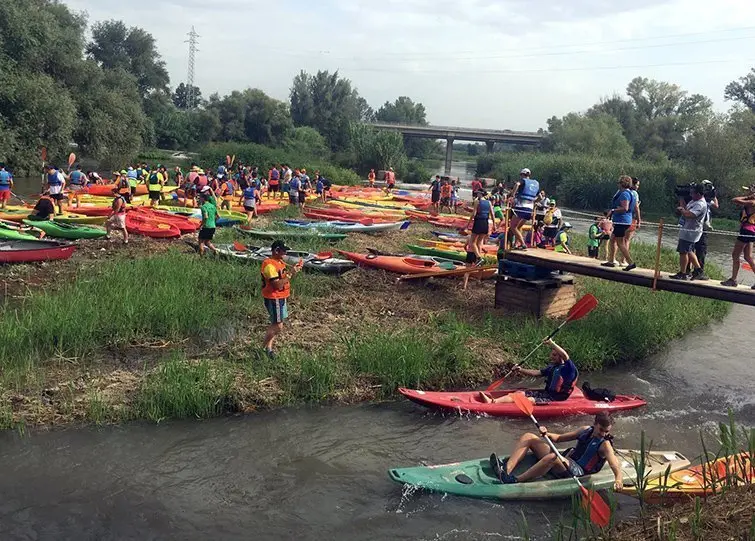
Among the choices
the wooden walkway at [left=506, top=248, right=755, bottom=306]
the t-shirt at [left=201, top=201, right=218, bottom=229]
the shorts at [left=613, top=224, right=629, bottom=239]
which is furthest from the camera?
the t-shirt at [left=201, top=201, right=218, bottom=229]

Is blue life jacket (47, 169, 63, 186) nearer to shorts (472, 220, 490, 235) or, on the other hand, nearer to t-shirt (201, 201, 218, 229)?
t-shirt (201, 201, 218, 229)

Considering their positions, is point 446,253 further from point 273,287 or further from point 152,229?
point 273,287

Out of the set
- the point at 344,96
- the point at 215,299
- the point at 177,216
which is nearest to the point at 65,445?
the point at 215,299

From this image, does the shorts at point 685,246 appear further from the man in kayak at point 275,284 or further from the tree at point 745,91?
the tree at point 745,91

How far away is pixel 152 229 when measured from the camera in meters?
15.5

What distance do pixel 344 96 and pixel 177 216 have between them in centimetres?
5830

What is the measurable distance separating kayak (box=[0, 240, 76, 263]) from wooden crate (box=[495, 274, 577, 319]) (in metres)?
8.20

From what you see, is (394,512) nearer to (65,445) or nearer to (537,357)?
(65,445)

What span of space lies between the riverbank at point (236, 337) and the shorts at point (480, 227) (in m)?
1.12

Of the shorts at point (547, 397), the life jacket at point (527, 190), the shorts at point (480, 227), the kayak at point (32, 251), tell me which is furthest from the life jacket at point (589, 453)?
the kayak at point (32, 251)

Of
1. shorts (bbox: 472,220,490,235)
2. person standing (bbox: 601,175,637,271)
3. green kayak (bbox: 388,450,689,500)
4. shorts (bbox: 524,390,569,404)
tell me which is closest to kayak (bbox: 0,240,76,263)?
shorts (bbox: 472,220,490,235)

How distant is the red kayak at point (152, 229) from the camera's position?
1540cm

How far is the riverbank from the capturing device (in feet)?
24.1

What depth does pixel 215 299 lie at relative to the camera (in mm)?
10273
